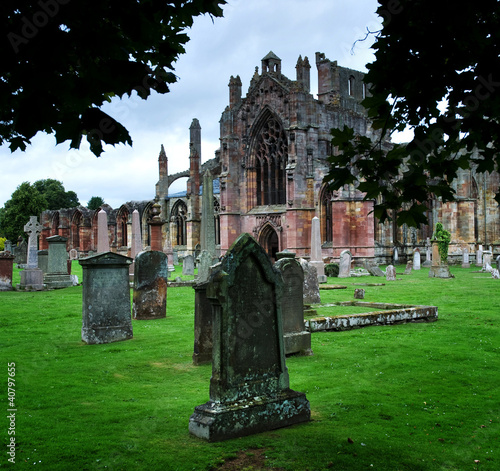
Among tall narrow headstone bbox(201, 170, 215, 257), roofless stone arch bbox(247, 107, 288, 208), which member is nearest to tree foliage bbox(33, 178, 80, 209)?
roofless stone arch bbox(247, 107, 288, 208)

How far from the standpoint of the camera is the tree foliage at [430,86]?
4.38 metres

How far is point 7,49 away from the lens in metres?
3.00

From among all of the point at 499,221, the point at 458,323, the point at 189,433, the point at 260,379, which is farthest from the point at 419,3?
the point at 499,221

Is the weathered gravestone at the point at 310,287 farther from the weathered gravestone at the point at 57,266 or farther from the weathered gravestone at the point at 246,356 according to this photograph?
the weathered gravestone at the point at 57,266

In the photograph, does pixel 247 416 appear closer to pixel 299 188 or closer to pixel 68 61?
pixel 68 61

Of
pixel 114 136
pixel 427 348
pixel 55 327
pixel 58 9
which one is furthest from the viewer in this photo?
pixel 55 327

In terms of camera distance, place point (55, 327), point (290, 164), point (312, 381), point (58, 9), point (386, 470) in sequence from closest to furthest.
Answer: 1. point (58, 9)
2. point (386, 470)
3. point (312, 381)
4. point (55, 327)
5. point (290, 164)

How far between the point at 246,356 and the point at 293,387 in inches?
58.1

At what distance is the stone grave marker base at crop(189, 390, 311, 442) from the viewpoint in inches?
184

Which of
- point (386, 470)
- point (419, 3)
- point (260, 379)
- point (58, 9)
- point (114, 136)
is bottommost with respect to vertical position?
point (386, 470)

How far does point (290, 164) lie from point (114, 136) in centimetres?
3283


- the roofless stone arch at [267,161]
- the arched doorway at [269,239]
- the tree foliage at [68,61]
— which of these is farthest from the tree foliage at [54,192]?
the tree foliage at [68,61]

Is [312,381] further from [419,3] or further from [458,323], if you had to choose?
[458,323]

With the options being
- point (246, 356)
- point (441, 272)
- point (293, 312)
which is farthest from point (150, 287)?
point (441, 272)
